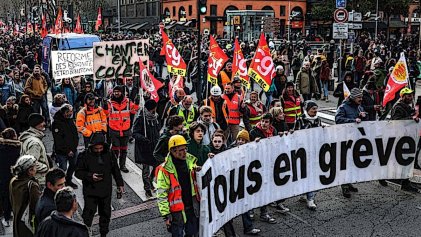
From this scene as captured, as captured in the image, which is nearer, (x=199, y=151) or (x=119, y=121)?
(x=199, y=151)

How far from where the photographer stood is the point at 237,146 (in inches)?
269

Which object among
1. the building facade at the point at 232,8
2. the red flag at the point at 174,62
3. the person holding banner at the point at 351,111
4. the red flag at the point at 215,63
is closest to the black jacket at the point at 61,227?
the person holding banner at the point at 351,111

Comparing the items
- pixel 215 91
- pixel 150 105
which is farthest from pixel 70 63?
pixel 150 105

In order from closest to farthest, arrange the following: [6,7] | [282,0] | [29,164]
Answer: [29,164] → [282,0] → [6,7]

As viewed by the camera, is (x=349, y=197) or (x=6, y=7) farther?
(x=6, y=7)

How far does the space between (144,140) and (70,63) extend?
502cm

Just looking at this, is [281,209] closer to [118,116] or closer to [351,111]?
[351,111]

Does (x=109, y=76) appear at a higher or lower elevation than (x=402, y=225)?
higher

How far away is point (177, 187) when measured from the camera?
5.84m

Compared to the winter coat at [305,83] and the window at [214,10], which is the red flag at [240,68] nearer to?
the winter coat at [305,83]

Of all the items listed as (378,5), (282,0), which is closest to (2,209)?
(378,5)

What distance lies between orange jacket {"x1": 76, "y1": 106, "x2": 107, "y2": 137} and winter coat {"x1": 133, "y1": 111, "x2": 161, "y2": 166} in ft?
3.35

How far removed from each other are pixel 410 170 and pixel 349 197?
1.07 meters

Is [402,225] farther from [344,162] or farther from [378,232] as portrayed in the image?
[344,162]
